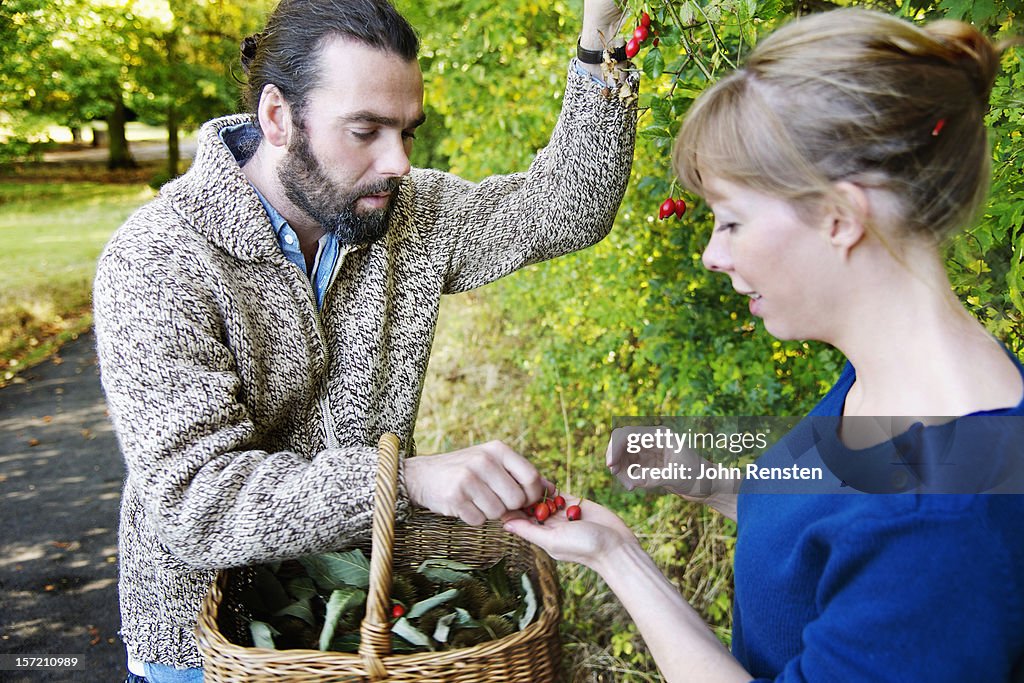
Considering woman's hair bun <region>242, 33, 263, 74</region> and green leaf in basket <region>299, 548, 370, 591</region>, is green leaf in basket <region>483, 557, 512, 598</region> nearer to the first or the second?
green leaf in basket <region>299, 548, 370, 591</region>

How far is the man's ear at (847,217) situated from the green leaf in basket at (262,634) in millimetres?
1250

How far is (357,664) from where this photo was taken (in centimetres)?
147

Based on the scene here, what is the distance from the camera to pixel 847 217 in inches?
47.1

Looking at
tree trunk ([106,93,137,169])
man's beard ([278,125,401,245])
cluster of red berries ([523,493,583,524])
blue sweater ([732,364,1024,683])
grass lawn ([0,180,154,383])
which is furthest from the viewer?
tree trunk ([106,93,137,169])

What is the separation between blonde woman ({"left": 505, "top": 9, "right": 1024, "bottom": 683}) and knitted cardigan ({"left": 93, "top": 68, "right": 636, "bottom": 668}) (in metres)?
0.73

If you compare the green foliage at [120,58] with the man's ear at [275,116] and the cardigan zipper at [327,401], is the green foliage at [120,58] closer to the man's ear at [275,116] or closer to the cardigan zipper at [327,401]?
the man's ear at [275,116]

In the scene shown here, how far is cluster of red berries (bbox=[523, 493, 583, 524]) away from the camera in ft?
5.41

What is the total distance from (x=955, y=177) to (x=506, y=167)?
11.2 feet

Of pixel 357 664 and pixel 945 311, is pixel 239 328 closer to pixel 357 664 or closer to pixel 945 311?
pixel 357 664

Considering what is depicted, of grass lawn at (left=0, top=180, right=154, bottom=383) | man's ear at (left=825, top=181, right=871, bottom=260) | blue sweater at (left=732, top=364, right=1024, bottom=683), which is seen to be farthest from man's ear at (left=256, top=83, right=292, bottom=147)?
grass lawn at (left=0, top=180, right=154, bottom=383)

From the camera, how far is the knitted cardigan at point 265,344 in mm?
1652

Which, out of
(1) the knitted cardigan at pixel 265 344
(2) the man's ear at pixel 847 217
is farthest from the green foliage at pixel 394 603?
(2) the man's ear at pixel 847 217

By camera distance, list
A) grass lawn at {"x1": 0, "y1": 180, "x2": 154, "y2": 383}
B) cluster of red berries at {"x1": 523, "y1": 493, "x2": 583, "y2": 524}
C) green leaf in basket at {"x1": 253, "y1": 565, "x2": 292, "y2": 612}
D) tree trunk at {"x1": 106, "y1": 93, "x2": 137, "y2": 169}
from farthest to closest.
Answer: tree trunk at {"x1": 106, "y1": 93, "x2": 137, "y2": 169}, grass lawn at {"x1": 0, "y1": 180, "x2": 154, "y2": 383}, green leaf in basket at {"x1": 253, "y1": 565, "x2": 292, "y2": 612}, cluster of red berries at {"x1": 523, "y1": 493, "x2": 583, "y2": 524}

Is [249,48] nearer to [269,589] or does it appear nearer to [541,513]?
[269,589]
